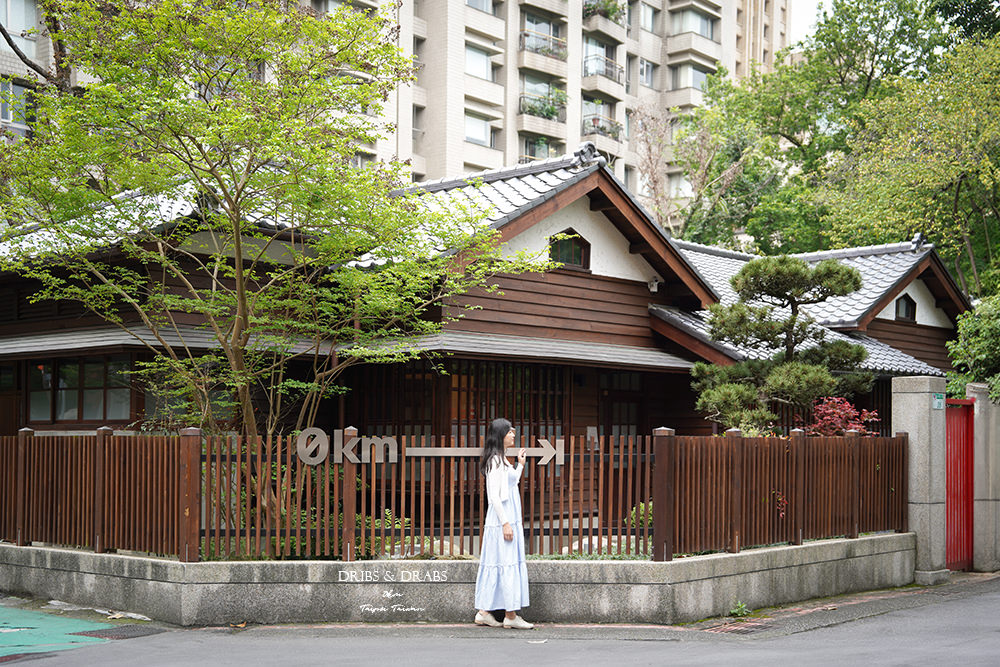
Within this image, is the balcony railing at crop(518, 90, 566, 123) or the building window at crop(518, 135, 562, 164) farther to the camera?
the building window at crop(518, 135, 562, 164)

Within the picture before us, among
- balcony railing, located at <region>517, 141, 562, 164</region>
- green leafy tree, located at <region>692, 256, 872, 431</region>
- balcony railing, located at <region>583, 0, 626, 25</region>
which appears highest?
balcony railing, located at <region>583, 0, 626, 25</region>

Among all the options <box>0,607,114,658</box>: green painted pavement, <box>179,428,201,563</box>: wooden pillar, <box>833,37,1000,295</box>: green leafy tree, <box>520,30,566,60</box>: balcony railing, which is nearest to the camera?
<box>0,607,114,658</box>: green painted pavement

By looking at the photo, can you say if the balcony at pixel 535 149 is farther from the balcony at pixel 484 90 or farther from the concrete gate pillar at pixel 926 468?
the concrete gate pillar at pixel 926 468

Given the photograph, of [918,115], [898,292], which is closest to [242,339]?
[898,292]

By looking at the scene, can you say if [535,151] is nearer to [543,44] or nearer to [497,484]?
[543,44]

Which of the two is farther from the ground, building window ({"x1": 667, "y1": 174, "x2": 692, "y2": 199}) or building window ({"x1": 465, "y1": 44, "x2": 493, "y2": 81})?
building window ({"x1": 465, "y1": 44, "x2": 493, "y2": 81})

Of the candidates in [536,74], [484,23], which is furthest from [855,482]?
[536,74]

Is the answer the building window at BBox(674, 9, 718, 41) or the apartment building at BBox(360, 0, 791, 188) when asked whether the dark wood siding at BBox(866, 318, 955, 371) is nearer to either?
the apartment building at BBox(360, 0, 791, 188)

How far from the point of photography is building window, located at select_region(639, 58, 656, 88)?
55.1 metres

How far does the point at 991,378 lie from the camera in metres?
16.3

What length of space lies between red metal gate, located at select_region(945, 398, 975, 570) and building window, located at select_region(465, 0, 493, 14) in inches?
1301

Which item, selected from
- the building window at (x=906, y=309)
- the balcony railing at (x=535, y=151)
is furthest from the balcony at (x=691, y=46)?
the building window at (x=906, y=309)

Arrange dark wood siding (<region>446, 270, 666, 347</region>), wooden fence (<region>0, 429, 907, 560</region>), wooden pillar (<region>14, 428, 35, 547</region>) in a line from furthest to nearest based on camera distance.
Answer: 1. dark wood siding (<region>446, 270, 666, 347</region>)
2. wooden pillar (<region>14, 428, 35, 547</region>)
3. wooden fence (<region>0, 429, 907, 560</region>)

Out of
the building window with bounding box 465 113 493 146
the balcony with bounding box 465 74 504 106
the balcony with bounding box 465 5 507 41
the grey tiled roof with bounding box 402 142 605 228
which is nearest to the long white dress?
the grey tiled roof with bounding box 402 142 605 228
